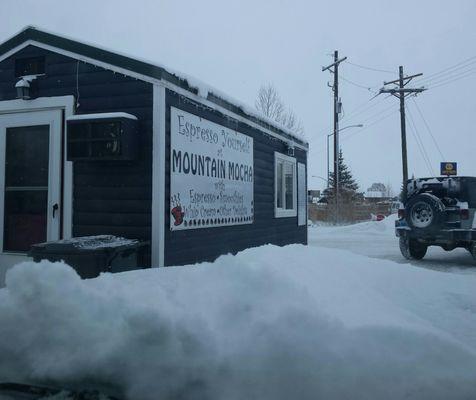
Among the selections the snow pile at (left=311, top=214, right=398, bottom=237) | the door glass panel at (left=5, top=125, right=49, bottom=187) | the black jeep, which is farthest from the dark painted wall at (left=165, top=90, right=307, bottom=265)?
the snow pile at (left=311, top=214, right=398, bottom=237)

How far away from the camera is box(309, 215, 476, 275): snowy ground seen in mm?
10909

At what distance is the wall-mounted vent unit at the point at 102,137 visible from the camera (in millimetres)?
5402

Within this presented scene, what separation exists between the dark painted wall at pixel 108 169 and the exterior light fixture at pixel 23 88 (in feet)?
0.75

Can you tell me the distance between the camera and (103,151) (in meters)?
5.52

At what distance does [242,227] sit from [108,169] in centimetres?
283

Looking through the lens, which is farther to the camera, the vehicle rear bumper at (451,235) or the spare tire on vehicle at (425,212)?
the spare tire on vehicle at (425,212)

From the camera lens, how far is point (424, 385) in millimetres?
2195

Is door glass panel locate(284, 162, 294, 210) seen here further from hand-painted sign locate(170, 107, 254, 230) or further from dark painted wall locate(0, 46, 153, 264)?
dark painted wall locate(0, 46, 153, 264)

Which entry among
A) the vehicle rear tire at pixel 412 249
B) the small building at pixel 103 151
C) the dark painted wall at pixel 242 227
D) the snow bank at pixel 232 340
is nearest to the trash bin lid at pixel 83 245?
the small building at pixel 103 151

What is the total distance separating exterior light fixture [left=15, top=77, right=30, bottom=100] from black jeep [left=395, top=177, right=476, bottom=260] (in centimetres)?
827

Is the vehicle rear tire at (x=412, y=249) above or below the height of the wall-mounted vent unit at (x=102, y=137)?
below

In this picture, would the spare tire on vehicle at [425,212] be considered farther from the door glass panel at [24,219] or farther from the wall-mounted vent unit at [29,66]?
the wall-mounted vent unit at [29,66]

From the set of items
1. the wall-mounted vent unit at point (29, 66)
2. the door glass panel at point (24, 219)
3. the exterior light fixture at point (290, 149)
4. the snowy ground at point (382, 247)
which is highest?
the wall-mounted vent unit at point (29, 66)

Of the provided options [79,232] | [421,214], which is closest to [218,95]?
[79,232]
